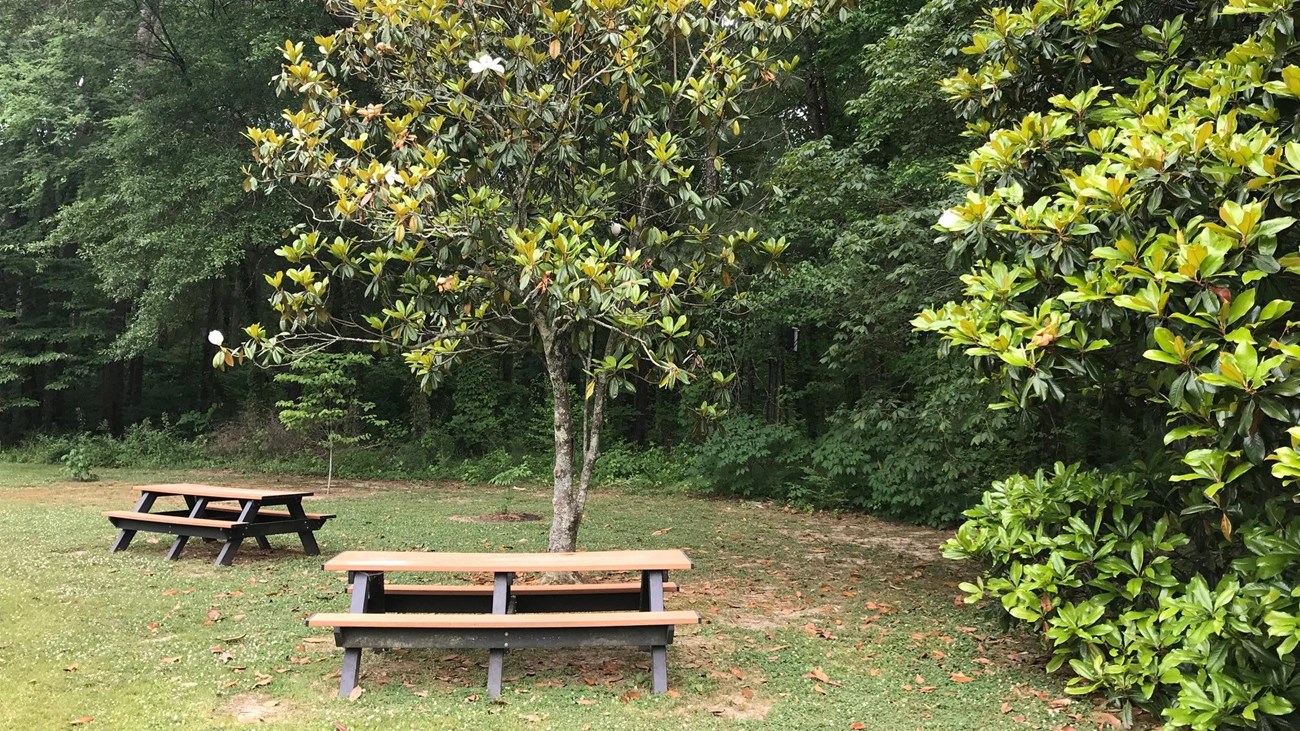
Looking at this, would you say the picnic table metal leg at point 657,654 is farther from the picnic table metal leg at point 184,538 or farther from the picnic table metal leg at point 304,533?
the picnic table metal leg at point 184,538

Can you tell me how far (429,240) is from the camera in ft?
17.5

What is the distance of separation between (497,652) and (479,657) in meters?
0.69

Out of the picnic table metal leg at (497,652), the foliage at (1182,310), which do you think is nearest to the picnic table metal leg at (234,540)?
the picnic table metal leg at (497,652)

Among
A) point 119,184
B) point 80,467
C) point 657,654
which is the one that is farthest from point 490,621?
point 119,184

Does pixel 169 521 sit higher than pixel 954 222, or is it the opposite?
pixel 954 222

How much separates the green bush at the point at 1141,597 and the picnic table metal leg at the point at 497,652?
8.17ft

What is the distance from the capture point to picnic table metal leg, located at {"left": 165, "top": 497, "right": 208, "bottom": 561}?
6727 millimetres

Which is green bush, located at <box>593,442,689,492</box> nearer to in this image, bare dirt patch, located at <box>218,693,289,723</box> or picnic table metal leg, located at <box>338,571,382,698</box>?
picnic table metal leg, located at <box>338,571,382,698</box>

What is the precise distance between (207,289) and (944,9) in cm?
1960

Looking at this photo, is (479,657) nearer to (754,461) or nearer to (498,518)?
(498,518)

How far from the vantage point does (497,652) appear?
149 inches

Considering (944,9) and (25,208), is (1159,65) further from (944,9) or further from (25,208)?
(25,208)

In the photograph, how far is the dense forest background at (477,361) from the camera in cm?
699

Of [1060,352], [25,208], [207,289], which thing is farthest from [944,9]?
[25,208]
